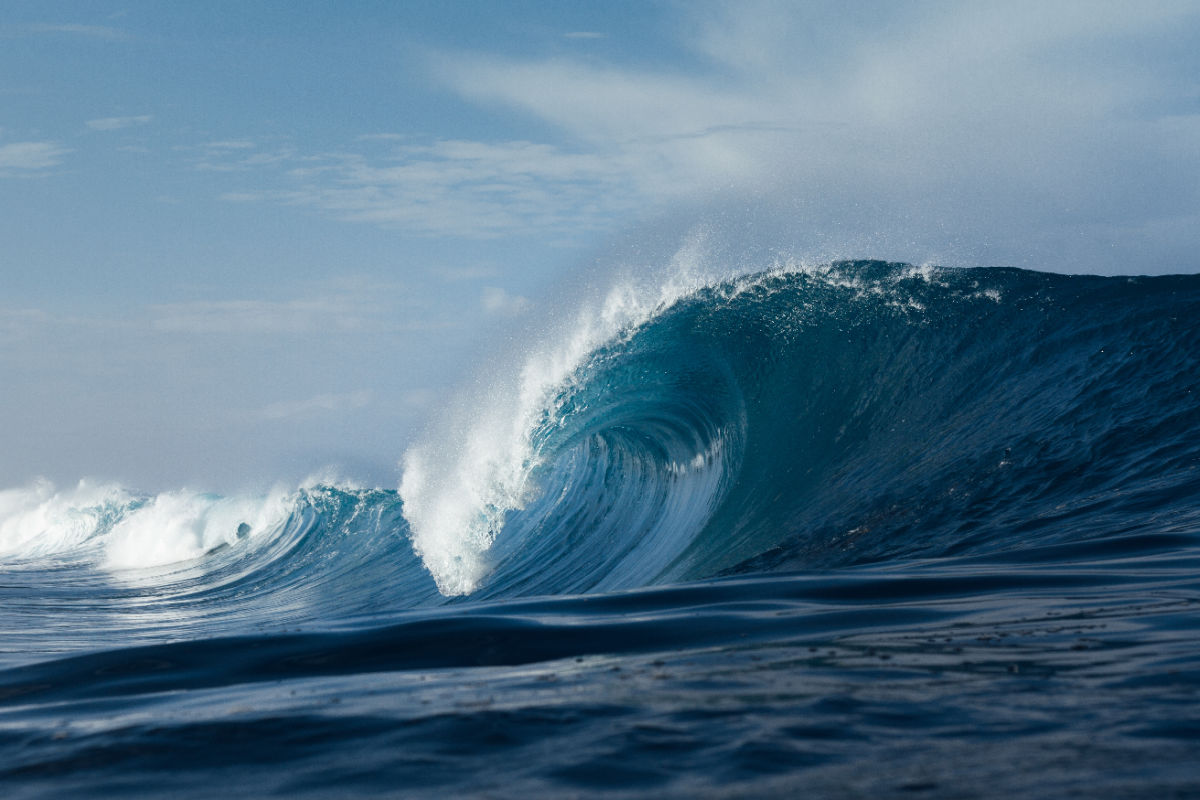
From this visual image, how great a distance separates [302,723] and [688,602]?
2267mm

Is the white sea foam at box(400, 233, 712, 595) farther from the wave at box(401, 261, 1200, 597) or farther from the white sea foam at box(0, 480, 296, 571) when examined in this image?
the white sea foam at box(0, 480, 296, 571)

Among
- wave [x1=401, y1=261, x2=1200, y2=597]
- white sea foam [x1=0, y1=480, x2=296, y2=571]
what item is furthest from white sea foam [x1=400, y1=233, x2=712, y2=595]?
white sea foam [x1=0, y1=480, x2=296, y2=571]

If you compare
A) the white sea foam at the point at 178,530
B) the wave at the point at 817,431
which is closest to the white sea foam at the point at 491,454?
the wave at the point at 817,431

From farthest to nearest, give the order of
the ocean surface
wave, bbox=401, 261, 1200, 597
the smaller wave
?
1. the smaller wave
2. wave, bbox=401, 261, 1200, 597
3. the ocean surface

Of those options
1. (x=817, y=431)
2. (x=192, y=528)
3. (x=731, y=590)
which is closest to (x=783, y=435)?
(x=817, y=431)

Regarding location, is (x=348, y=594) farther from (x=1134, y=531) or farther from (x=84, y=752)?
(x=84, y=752)

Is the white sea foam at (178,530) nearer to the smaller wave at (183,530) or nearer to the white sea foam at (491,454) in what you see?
the smaller wave at (183,530)

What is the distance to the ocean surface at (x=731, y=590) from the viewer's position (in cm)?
243

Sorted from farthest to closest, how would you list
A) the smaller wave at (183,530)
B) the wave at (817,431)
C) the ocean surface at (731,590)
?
the smaller wave at (183,530), the wave at (817,431), the ocean surface at (731,590)

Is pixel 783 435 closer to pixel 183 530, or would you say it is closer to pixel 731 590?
pixel 731 590

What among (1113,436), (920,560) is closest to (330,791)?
(920,560)

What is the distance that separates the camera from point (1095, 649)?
125 inches

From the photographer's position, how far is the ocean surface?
7.98 ft

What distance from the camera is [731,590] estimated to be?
5023mm
